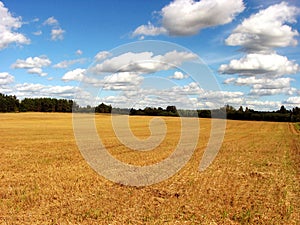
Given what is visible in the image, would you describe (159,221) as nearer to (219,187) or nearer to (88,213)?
(88,213)

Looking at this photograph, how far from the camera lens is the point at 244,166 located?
15.6 meters

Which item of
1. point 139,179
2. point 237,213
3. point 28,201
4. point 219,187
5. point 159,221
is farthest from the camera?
point 139,179

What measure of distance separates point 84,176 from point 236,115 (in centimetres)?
9457

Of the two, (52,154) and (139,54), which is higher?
(139,54)

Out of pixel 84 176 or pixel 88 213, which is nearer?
pixel 88 213

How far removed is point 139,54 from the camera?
50.3ft

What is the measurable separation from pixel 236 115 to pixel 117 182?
95.1 meters

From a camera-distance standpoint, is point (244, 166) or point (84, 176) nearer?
point (84, 176)

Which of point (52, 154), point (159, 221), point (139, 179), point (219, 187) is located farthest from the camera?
point (52, 154)

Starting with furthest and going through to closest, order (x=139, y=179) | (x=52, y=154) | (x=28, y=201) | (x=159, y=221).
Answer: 1. (x=52, y=154)
2. (x=139, y=179)
3. (x=28, y=201)
4. (x=159, y=221)

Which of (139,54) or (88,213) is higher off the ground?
(139,54)

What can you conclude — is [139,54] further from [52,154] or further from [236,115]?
[236,115]

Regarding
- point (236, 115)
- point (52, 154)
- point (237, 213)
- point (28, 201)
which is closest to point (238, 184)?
point (237, 213)

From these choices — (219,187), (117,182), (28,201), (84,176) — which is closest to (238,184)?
(219,187)
